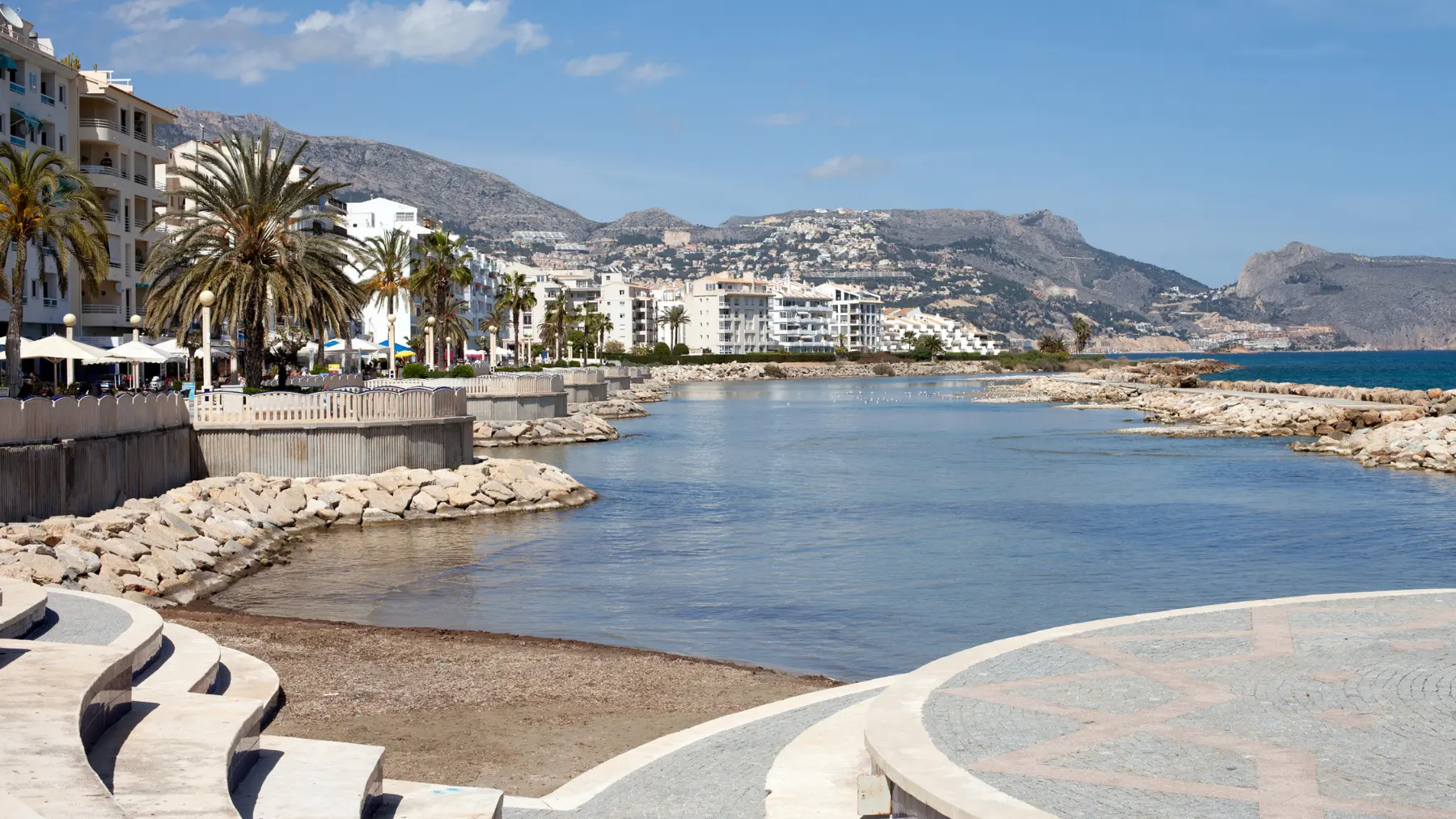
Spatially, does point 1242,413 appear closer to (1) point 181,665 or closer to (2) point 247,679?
(2) point 247,679

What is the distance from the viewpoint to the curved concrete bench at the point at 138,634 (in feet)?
36.0

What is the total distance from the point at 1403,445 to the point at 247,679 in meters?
45.5

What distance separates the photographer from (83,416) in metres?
24.5

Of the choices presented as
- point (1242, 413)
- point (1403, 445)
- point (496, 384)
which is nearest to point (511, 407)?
point (496, 384)

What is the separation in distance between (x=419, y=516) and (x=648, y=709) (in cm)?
1914

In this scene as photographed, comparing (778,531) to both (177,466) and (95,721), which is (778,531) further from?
(95,721)

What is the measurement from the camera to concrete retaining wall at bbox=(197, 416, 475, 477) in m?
31.6

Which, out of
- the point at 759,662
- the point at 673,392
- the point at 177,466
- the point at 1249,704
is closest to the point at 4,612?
the point at 759,662

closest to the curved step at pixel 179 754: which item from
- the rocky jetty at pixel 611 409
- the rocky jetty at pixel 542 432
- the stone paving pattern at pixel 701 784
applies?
the stone paving pattern at pixel 701 784

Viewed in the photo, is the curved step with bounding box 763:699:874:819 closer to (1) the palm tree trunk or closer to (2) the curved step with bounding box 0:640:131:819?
(2) the curved step with bounding box 0:640:131:819

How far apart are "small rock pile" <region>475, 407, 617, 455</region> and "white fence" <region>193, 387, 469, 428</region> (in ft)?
54.9

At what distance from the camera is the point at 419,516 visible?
31.5m

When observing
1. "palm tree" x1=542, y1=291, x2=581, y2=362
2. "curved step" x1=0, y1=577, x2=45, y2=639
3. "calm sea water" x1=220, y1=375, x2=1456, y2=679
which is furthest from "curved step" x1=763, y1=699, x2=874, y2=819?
"palm tree" x1=542, y1=291, x2=581, y2=362

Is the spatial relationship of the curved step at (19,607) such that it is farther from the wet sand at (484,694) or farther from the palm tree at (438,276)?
the palm tree at (438,276)
